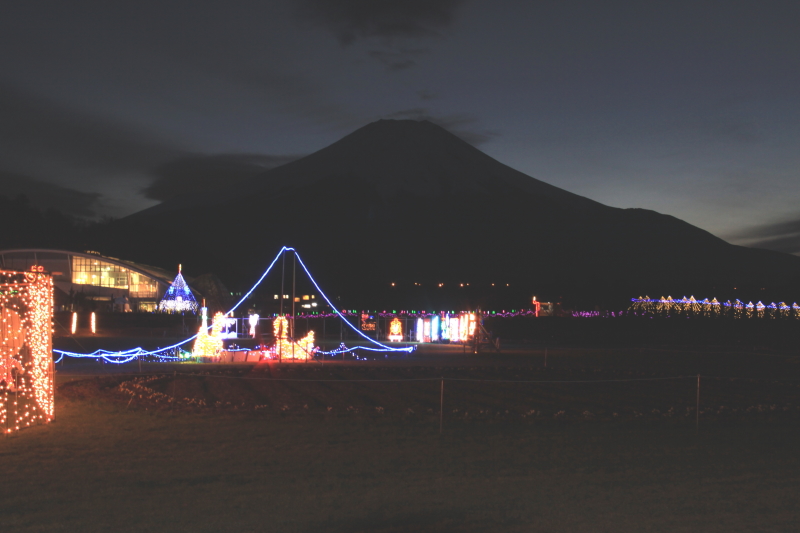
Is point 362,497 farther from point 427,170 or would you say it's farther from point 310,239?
point 427,170

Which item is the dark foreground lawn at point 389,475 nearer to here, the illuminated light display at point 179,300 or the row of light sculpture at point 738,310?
the row of light sculpture at point 738,310

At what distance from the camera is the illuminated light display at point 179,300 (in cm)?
4412

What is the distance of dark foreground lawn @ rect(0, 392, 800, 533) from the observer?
6.27 m

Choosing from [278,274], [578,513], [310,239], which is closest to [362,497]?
[578,513]

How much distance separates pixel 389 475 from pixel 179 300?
3944 cm

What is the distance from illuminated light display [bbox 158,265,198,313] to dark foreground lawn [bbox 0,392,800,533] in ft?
110

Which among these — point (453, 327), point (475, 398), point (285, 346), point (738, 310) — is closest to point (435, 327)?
point (453, 327)

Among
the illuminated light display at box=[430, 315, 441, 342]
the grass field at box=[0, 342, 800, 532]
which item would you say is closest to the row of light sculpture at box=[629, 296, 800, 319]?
the illuminated light display at box=[430, 315, 441, 342]

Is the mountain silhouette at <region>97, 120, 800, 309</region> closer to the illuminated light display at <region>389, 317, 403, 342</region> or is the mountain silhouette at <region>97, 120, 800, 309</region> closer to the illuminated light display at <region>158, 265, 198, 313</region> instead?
the illuminated light display at <region>158, 265, 198, 313</region>

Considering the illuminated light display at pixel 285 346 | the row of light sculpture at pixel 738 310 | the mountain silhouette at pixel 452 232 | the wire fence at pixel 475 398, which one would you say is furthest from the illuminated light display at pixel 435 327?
the mountain silhouette at pixel 452 232

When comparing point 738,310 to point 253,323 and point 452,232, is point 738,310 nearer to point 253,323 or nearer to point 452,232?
point 253,323

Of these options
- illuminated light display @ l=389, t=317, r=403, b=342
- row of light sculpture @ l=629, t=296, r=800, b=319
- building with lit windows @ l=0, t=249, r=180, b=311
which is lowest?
illuminated light display @ l=389, t=317, r=403, b=342

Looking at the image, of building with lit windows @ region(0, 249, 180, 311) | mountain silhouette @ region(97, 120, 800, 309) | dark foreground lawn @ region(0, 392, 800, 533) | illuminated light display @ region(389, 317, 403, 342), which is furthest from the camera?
mountain silhouette @ region(97, 120, 800, 309)

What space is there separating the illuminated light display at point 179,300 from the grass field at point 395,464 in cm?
2944
